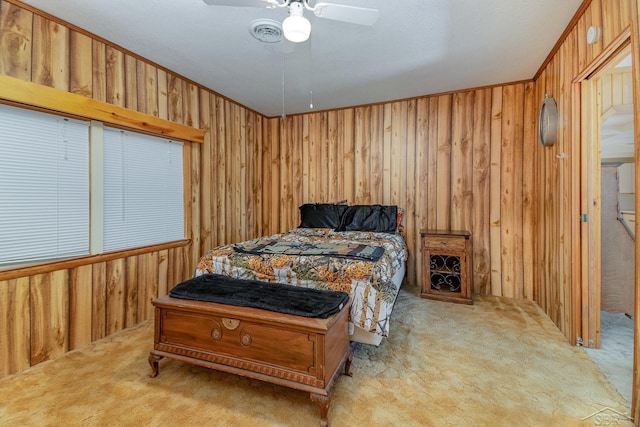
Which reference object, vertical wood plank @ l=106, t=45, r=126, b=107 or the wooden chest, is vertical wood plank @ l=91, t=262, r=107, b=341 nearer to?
the wooden chest

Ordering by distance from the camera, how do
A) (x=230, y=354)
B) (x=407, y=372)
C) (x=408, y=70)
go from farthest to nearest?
(x=408, y=70), (x=407, y=372), (x=230, y=354)

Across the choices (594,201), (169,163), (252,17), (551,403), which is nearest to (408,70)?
(252,17)

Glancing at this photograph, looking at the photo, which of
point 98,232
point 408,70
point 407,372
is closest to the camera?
point 407,372

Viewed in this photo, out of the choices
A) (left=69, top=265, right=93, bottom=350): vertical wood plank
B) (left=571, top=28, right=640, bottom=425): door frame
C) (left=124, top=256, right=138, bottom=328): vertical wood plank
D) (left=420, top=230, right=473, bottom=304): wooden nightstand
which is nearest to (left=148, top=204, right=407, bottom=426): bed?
(left=124, top=256, right=138, bottom=328): vertical wood plank

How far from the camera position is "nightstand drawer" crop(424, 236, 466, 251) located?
3.06 meters

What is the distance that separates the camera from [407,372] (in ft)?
6.03

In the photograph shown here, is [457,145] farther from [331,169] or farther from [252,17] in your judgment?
[252,17]

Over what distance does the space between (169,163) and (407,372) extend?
2.90 metres

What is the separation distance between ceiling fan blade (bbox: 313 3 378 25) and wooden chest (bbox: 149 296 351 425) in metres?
1.69

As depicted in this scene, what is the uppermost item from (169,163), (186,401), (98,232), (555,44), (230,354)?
(555,44)

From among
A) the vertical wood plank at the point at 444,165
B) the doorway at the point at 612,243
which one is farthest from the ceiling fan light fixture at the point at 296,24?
the vertical wood plank at the point at 444,165

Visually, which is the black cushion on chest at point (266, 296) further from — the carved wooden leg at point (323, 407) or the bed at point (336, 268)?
the carved wooden leg at point (323, 407)

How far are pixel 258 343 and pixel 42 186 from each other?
197 cm

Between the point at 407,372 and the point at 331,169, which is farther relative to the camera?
the point at 331,169
